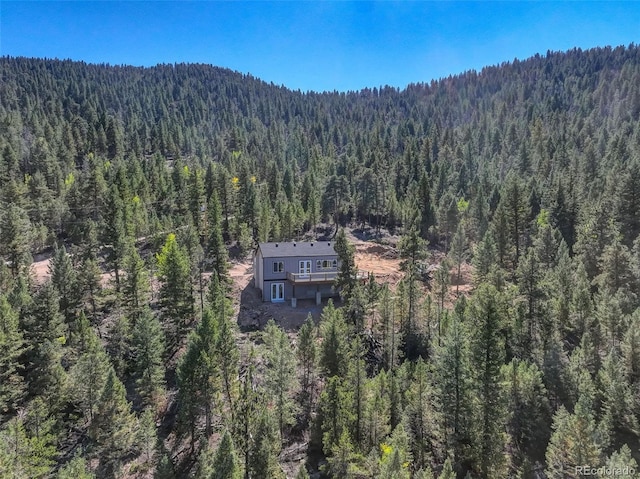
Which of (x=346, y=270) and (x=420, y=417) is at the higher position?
(x=346, y=270)

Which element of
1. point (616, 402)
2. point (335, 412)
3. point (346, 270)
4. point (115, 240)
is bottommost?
point (616, 402)

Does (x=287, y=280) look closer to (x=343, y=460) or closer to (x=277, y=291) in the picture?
(x=277, y=291)

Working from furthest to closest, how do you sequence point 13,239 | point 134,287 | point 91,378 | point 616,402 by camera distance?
1. point 13,239
2. point 134,287
3. point 616,402
4. point 91,378

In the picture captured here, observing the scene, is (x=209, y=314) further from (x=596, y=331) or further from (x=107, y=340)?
(x=596, y=331)

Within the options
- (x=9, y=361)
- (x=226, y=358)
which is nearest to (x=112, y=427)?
(x=226, y=358)

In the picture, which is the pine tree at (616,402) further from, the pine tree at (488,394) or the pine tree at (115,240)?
the pine tree at (115,240)

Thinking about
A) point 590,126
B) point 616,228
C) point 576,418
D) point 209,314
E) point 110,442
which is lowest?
point 110,442

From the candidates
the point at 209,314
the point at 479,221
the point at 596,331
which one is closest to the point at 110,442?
the point at 209,314
